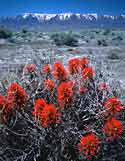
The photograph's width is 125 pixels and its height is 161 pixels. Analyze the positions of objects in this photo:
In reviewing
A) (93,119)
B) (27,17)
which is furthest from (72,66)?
(27,17)

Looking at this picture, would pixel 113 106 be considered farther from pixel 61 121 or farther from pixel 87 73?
pixel 87 73

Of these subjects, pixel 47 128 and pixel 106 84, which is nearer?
pixel 47 128

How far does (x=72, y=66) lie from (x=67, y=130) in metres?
1.10

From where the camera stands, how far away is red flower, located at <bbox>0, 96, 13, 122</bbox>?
362 cm

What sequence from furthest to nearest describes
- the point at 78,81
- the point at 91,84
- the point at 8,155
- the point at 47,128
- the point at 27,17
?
1. the point at 27,17
2. the point at 91,84
3. the point at 78,81
4. the point at 8,155
5. the point at 47,128

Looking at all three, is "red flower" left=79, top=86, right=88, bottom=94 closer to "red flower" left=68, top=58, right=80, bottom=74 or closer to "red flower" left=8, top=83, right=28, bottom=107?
"red flower" left=68, top=58, right=80, bottom=74

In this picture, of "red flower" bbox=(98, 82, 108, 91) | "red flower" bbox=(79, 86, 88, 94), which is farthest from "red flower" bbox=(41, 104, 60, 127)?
"red flower" bbox=(98, 82, 108, 91)

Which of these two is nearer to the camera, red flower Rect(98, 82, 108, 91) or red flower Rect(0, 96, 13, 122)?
red flower Rect(0, 96, 13, 122)

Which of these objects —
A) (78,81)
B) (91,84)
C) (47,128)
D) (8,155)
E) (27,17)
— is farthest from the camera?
(27,17)

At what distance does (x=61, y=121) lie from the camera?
146 inches

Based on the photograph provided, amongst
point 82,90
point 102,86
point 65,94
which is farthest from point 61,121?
point 102,86

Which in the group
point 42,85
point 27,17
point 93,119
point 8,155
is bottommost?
point 27,17

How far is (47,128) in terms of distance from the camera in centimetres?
375

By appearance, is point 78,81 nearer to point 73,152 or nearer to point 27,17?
point 73,152
